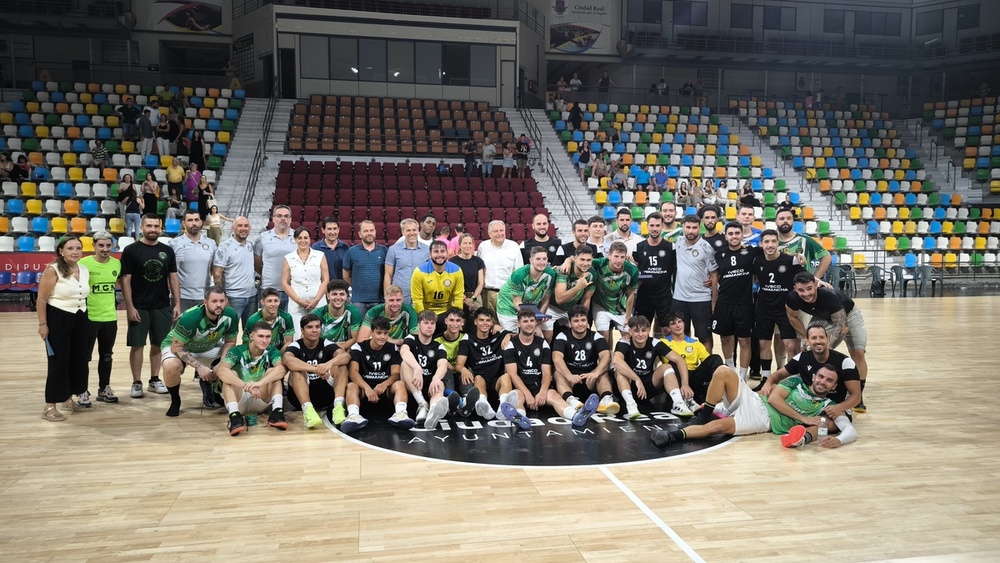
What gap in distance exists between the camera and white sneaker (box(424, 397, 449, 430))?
245 inches

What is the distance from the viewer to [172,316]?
305 inches

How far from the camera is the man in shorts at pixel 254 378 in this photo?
21.3 feet

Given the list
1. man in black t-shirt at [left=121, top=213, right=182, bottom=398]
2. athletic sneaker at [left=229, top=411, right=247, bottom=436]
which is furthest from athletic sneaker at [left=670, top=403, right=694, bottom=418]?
man in black t-shirt at [left=121, top=213, right=182, bottom=398]

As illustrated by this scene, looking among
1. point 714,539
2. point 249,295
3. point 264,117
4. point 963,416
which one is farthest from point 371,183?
point 714,539

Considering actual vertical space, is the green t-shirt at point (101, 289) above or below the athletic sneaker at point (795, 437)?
above

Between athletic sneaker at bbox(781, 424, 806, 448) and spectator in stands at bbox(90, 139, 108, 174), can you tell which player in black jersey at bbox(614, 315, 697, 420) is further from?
spectator in stands at bbox(90, 139, 108, 174)

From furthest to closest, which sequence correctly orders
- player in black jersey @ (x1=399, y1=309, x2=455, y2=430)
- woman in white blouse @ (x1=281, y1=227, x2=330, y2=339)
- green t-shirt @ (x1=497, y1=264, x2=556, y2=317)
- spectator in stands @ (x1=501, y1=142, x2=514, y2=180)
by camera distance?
spectator in stands @ (x1=501, y1=142, x2=514, y2=180)
woman in white blouse @ (x1=281, y1=227, x2=330, y2=339)
green t-shirt @ (x1=497, y1=264, x2=556, y2=317)
player in black jersey @ (x1=399, y1=309, x2=455, y2=430)

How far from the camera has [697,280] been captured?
317 inches

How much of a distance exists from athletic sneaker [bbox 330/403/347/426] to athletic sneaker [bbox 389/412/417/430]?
1.42 ft

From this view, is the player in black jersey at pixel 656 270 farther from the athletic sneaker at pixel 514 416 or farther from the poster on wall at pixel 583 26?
the poster on wall at pixel 583 26

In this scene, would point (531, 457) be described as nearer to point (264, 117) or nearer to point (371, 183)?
point (371, 183)

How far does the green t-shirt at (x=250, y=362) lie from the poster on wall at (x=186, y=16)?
22.8 meters

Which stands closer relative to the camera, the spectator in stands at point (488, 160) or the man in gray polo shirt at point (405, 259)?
the man in gray polo shirt at point (405, 259)

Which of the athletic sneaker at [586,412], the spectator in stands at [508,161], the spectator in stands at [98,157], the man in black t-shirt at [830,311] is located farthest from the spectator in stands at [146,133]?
the man in black t-shirt at [830,311]
